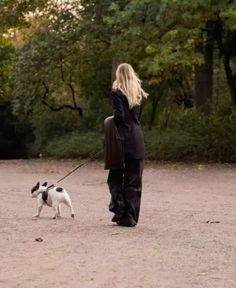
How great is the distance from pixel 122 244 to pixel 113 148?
4.90 feet

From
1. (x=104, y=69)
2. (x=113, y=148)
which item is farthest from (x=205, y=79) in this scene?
(x=113, y=148)

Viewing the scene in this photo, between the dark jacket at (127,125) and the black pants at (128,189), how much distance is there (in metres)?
0.13

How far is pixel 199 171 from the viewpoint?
20.8 m

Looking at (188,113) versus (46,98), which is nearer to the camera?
(188,113)

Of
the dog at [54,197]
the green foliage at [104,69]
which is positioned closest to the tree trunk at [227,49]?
the green foliage at [104,69]

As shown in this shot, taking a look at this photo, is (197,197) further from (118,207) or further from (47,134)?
(47,134)

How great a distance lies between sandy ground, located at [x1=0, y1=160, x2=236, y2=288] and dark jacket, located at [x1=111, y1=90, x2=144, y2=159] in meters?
1.02

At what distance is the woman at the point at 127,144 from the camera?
29.0ft

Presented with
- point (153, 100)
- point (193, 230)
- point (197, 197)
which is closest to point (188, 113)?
point (153, 100)

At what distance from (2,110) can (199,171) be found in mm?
17864

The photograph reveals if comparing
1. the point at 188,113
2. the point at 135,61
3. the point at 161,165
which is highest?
the point at 135,61

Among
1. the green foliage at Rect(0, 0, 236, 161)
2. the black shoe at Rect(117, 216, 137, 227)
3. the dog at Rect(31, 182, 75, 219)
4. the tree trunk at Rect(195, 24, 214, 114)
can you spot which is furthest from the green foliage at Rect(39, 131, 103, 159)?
the black shoe at Rect(117, 216, 137, 227)

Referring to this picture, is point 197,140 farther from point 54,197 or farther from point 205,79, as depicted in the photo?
point 54,197

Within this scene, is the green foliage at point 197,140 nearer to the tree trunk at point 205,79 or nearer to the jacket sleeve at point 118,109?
the tree trunk at point 205,79
